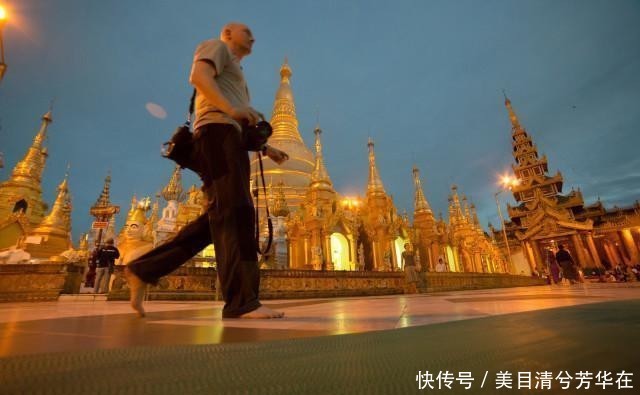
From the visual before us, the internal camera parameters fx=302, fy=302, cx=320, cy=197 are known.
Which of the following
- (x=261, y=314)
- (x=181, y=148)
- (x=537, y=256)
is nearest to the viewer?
(x=261, y=314)

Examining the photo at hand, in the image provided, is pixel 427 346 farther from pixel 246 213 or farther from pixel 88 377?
pixel 246 213

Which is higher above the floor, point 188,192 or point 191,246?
point 188,192

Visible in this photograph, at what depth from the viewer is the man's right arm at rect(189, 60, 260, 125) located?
6.34ft

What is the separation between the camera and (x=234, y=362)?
0.65 m

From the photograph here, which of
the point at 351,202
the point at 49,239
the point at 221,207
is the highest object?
the point at 351,202

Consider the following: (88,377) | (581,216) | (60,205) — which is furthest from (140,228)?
(581,216)

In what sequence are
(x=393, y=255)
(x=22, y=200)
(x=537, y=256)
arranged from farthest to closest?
(x=537, y=256) → (x=22, y=200) → (x=393, y=255)

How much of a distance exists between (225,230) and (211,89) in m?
0.91

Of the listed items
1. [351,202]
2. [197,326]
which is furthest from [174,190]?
[197,326]

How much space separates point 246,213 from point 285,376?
149cm

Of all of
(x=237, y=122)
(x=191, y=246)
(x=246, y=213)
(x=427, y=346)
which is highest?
(x=237, y=122)

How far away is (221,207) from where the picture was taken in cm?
196

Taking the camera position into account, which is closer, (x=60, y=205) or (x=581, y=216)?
(x=60, y=205)

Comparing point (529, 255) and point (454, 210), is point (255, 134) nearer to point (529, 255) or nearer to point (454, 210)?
point (454, 210)
